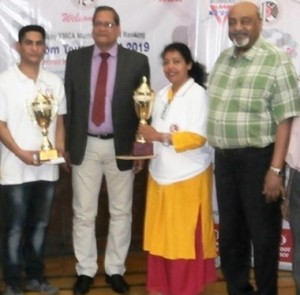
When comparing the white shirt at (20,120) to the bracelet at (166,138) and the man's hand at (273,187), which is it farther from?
the man's hand at (273,187)

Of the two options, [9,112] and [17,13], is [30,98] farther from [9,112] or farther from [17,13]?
[17,13]

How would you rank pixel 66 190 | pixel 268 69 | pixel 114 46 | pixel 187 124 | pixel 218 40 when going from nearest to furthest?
pixel 268 69, pixel 187 124, pixel 114 46, pixel 218 40, pixel 66 190

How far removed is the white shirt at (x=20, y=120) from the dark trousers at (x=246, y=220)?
90cm

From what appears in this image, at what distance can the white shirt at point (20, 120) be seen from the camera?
309cm

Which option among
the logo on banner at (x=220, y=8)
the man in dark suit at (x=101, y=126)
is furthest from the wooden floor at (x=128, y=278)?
the logo on banner at (x=220, y=8)

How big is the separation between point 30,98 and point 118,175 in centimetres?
63

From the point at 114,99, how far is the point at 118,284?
102 centimetres

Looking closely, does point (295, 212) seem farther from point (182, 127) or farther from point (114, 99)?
point (114, 99)

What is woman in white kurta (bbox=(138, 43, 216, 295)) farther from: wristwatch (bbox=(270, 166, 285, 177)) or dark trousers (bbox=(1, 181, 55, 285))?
dark trousers (bbox=(1, 181, 55, 285))

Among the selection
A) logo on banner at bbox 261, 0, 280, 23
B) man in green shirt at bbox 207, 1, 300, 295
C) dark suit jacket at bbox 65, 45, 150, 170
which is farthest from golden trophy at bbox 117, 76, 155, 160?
logo on banner at bbox 261, 0, 280, 23

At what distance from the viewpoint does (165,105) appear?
3111 millimetres

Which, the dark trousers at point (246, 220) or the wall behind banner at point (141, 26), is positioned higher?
the wall behind banner at point (141, 26)

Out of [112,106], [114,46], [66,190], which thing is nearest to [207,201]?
[112,106]

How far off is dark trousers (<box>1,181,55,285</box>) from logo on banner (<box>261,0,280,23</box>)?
162cm
